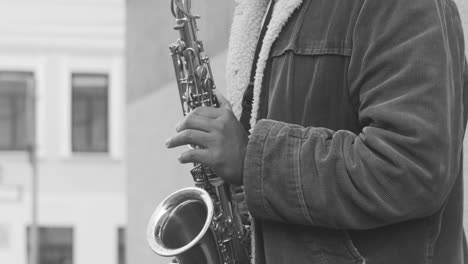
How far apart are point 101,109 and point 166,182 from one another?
50.8 feet

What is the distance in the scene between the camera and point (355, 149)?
178 centimetres

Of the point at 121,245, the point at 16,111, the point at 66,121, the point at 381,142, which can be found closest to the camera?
the point at 381,142

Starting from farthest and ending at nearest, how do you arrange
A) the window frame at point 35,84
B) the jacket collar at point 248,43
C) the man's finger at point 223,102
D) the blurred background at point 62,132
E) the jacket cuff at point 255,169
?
1. the window frame at point 35,84
2. the blurred background at point 62,132
3. the man's finger at point 223,102
4. the jacket collar at point 248,43
5. the jacket cuff at point 255,169

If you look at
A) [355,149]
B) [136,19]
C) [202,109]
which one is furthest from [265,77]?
[136,19]

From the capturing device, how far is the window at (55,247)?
20.1 m

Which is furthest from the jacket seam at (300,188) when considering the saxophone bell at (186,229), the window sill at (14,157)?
the window sill at (14,157)

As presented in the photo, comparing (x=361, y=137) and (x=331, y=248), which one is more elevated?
(x=361, y=137)

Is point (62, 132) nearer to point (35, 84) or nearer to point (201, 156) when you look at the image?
point (35, 84)

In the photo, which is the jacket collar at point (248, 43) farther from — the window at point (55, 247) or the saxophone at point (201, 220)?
the window at point (55, 247)

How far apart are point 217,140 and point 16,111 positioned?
64.1 feet

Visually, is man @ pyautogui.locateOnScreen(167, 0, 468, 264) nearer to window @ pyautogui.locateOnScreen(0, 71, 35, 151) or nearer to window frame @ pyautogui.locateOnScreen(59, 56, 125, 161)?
window frame @ pyautogui.locateOnScreen(59, 56, 125, 161)

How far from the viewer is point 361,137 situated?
1.79 m

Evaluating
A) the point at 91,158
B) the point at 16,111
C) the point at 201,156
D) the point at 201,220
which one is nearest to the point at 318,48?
the point at 201,156

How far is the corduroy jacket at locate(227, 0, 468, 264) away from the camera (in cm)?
173
